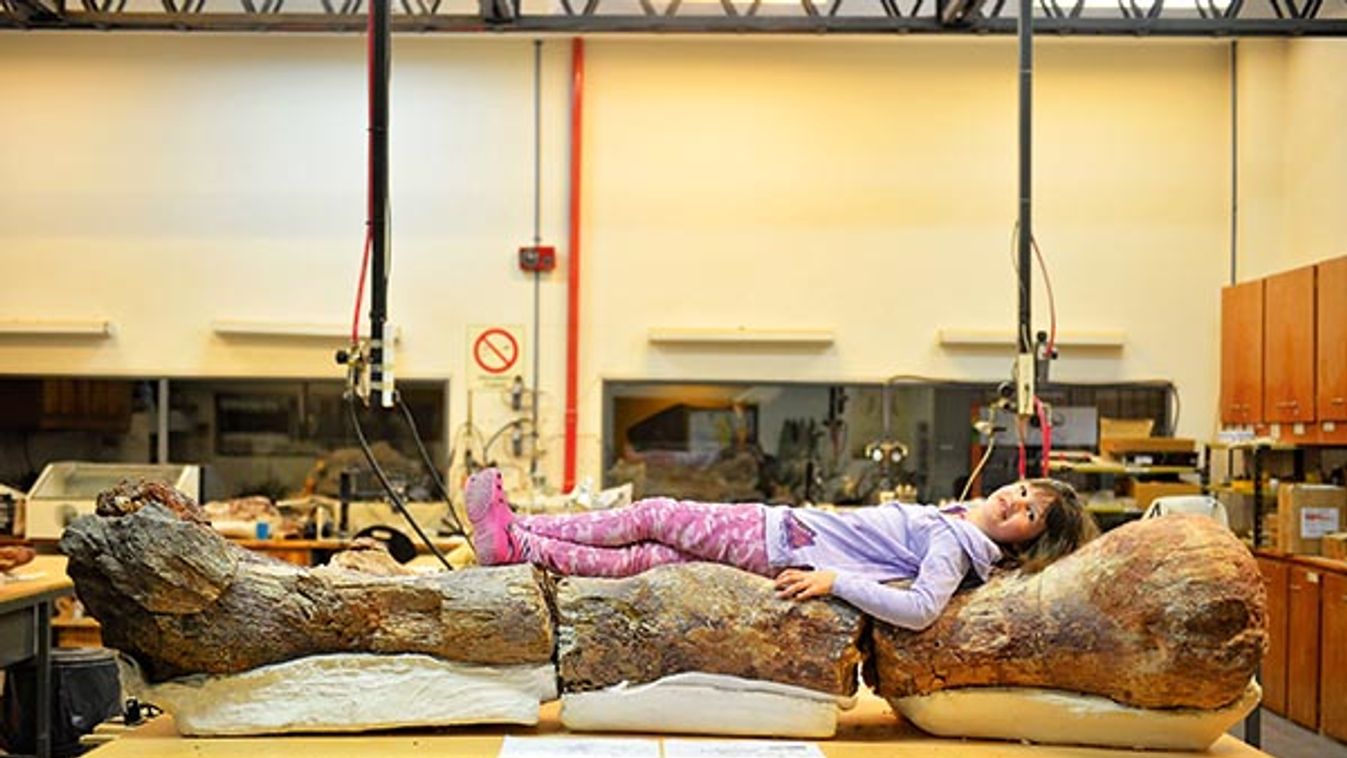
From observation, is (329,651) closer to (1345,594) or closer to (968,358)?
(1345,594)

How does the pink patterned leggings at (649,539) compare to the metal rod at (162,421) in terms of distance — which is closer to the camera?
the pink patterned leggings at (649,539)

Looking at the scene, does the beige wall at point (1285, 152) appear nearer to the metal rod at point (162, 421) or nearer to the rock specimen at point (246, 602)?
the rock specimen at point (246, 602)

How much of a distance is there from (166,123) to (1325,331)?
6492mm

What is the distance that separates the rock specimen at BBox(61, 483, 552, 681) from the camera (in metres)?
2.46

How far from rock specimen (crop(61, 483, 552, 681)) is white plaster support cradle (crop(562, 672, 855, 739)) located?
0.55 feet

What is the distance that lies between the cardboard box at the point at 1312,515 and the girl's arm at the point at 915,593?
168 inches

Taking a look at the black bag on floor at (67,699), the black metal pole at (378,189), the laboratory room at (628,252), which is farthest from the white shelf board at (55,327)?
the black metal pole at (378,189)

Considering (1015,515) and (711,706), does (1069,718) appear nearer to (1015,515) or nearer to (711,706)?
(1015,515)

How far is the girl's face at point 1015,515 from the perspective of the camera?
2812 millimetres

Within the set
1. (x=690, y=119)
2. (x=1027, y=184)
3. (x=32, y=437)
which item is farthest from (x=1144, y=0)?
(x=32, y=437)

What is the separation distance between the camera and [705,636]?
2596 millimetres

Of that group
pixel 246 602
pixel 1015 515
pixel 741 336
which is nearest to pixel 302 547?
pixel 741 336

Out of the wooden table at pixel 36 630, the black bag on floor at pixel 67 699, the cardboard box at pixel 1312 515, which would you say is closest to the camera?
the wooden table at pixel 36 630

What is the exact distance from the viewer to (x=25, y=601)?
4602 millimetres
